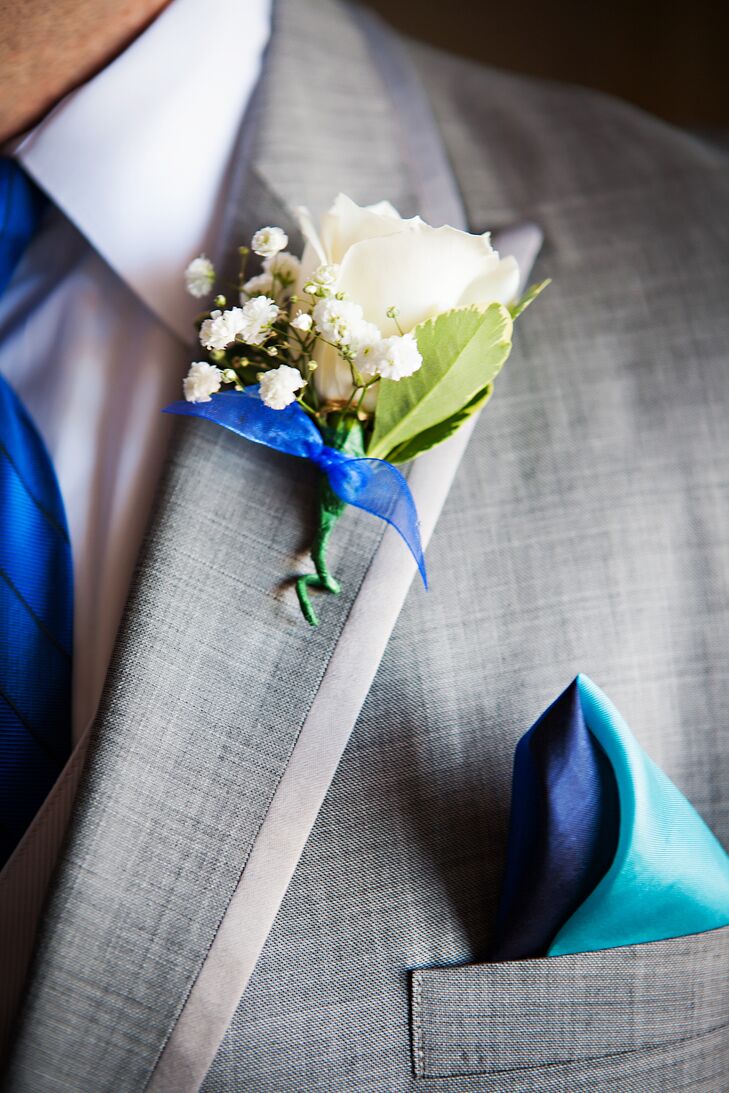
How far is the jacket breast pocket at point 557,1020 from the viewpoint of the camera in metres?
0.57

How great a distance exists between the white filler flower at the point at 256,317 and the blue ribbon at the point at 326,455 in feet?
0.15

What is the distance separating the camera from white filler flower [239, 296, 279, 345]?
521mm

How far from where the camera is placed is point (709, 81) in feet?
4.13

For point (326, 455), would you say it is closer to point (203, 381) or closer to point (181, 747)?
point (203, 381)

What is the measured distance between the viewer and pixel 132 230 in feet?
2.32

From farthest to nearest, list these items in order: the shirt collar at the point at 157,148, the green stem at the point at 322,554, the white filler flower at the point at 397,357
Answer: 1. the shirt collar at the point at 157,148
2. the green stem at the point at 322,554
3. the white filler flower at the point at 397,357

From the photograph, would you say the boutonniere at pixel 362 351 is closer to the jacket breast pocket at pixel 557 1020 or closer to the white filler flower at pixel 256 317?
the white filler flower at pixel 256 317

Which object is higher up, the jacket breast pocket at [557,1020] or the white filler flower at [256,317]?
the white filler flower at [256,317]

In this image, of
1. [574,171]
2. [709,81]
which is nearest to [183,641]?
[574,171]

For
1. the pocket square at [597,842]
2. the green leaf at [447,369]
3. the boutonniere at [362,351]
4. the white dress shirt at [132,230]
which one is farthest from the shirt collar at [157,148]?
the pocket square at [597,842]

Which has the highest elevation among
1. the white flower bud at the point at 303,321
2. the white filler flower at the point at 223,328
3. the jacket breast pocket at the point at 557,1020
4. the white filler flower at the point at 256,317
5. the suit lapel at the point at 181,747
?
the white filler flower at the point at 223,328

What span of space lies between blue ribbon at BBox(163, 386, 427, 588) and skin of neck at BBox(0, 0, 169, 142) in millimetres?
337

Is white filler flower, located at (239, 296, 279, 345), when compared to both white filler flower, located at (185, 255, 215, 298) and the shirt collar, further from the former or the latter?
the shirt collar

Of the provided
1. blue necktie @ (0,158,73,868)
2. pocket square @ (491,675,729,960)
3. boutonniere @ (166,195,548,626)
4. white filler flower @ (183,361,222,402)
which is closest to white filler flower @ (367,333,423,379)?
boutonniere @ (166,195,548,626)
